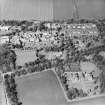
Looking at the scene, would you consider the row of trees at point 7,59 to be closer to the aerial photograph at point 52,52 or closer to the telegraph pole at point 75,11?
the aerial photograph at point 52,52

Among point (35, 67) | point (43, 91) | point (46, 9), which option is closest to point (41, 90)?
point (43, 91)

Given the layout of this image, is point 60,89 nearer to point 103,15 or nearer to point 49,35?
point 49,35

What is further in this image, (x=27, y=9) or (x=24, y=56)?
(x=27, y=9)

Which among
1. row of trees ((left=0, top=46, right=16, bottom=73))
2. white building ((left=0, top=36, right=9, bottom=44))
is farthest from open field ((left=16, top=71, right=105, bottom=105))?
white building ((left=0, top=36, right=9, bottom=44))

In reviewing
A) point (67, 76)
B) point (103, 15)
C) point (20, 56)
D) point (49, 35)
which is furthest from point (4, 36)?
point (103, 15)

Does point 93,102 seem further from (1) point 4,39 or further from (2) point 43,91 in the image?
(1) point 4,39
